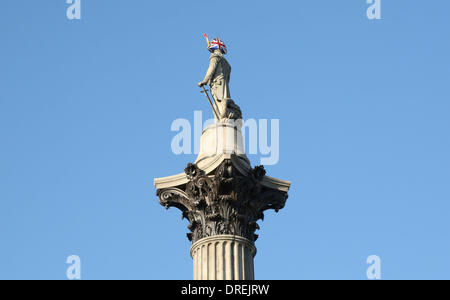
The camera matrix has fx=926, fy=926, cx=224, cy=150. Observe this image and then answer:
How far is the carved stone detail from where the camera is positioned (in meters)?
31.3

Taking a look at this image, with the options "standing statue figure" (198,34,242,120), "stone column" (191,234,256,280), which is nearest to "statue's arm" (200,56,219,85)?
"standing statue figure" (198,34,242,120)

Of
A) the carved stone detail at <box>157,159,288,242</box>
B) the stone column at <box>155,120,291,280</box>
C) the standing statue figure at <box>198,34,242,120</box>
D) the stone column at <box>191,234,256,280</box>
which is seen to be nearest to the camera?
the stone column at <box>191,234,256,280</box>

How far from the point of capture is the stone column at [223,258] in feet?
99.9

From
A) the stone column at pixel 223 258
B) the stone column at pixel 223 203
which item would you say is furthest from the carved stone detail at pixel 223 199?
the stone column at pixel 223 258

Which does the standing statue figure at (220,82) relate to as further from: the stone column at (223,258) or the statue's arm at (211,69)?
the stone column at (223,258)

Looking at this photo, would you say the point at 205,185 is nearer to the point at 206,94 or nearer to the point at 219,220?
the point at 219,220

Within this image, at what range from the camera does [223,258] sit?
101 ft

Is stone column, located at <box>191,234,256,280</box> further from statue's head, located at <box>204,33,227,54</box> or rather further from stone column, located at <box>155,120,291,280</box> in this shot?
statue's head, located at <box>204,33,227,54</box>

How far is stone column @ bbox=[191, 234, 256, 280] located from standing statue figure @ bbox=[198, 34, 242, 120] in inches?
203

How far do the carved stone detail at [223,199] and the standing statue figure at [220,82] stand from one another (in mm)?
3292
